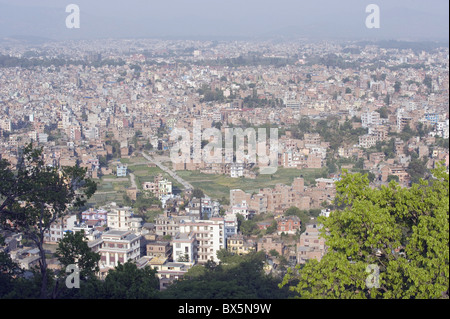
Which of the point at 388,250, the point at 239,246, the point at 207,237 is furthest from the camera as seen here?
the point at 239,246

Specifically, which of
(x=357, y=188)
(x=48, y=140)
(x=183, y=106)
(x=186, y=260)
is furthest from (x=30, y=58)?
(x=357, y=188)

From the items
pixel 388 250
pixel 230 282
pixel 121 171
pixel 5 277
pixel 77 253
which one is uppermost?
pixel 388 250

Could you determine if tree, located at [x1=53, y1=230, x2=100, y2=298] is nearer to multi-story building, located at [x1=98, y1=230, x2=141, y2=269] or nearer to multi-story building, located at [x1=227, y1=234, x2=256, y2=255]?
multi-story building, located at [x1=98, y1=230, x2=141, y2=269]

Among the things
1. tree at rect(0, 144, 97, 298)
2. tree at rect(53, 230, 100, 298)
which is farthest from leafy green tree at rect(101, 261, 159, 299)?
tree at rect(0, 144, 97, 298)

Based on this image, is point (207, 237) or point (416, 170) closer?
point (207, 237)

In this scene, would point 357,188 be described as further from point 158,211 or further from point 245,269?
point 158,211

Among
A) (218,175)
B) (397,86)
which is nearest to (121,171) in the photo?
(218,175)

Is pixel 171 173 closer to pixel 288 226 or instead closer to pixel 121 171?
pixel 121 171
